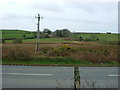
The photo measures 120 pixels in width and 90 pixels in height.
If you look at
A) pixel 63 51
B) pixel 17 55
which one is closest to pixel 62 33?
pixel 63 51

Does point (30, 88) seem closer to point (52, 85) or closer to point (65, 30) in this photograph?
point (52, 85)

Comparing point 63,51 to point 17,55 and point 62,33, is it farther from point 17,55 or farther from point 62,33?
point 62,33

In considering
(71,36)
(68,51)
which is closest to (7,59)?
(68,51)

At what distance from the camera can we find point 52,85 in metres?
7.23

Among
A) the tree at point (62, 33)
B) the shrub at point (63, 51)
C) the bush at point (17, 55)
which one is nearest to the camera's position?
the bush at point (17, 55)

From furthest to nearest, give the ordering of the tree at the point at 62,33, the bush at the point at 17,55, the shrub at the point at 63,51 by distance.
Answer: the tree at the point at 62,33, the shrub at the point at 63,51, the bush at the point at 17,55

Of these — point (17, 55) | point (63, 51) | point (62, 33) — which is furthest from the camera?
point (62, 33)

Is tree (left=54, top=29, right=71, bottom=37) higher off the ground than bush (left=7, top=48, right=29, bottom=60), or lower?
higher

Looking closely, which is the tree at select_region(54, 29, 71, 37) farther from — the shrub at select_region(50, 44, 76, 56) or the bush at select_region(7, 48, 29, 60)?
the bush at select_region(7, 48, 29, 60)

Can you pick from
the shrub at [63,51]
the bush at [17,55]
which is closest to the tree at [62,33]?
the shrub at [63,51]

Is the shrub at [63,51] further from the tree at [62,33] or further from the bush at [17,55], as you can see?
the tree at [62,33]

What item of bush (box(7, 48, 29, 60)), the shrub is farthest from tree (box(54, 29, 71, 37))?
bush (box(7, 48, 29, 60))

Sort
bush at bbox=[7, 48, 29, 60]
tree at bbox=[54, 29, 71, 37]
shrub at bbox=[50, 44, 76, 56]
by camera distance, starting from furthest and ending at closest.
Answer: tree at bbox=[54, 29, 71, 37]
shrub at bbox=[50, 44, 76, 56]
bush at bbox=[7, 48, 29, 60]

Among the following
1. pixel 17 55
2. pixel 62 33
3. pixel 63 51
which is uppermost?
pixel 62 33
